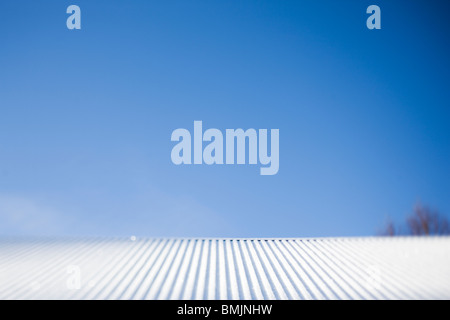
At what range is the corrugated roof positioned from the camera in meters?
5.14

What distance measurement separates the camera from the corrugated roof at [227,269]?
514 centimetres

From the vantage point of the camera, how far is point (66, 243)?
8.46 m

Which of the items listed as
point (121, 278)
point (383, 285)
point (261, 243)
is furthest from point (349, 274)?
point (121, 278)

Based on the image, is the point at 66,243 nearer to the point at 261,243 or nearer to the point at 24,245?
the point at 24,245

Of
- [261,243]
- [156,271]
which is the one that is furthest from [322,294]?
[261,243]

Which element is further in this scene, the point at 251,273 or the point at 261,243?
the point at 261,243

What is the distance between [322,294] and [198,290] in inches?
56.4

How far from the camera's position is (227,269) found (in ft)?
20.1
